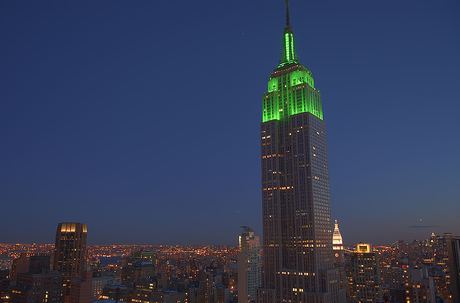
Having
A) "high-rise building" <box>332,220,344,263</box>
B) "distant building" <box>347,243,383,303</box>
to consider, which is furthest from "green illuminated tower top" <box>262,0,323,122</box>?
"high-rise building" <box>332,220,344,263</box>

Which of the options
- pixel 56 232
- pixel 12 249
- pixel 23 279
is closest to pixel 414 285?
pixel 23 279

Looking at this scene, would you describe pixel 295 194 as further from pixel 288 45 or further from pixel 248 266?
pixel 248 266

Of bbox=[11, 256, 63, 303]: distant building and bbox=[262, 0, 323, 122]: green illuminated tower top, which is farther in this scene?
bbox=[262, 0, 323, 122]: green illuminated tower top

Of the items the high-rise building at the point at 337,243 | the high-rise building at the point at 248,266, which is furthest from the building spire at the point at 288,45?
the high-rise building at the point at 248,266

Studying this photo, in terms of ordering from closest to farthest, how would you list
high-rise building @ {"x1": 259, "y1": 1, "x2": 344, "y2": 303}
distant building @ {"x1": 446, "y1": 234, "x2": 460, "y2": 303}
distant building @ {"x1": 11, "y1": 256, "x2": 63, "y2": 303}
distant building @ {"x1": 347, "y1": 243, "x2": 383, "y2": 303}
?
distant building @ {"x1": 446, "y1": 234, "x2": 460, "y2": 303}
high-rise building @ {"x1": 259, "y1": 1, "x2": 344, "y2": 303}
distant building @ {"x1": 11, "y1": 256, "x2": 63, "y2": 303}
distant building @ {"x1": 347, "y1": 243, "x2": 383, "y2": 303}

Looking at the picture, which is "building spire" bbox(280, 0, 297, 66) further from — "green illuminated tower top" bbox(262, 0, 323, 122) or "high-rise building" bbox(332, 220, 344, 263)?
"high-rise building" bbox(332, 220, 344, 263)

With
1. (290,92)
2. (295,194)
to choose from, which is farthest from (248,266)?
(290,92)

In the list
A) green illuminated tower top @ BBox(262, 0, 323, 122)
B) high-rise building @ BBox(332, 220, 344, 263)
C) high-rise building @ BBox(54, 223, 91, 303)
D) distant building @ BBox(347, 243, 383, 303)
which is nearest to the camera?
green illuminated tower top @ BBox(262, 0, 323, 122)

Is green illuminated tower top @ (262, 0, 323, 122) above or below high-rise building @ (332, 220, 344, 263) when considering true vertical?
above
